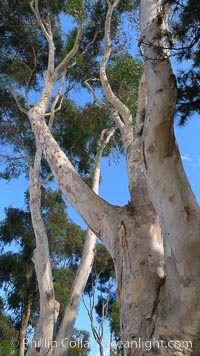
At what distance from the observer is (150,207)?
115 inches

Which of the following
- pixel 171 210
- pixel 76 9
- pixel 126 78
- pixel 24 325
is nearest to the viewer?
pixel 171 210

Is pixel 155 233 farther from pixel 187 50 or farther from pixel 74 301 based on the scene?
pixel 74 301

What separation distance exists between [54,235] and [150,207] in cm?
981

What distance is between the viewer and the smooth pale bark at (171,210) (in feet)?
6.89

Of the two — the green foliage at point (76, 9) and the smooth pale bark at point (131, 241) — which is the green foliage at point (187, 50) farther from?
the green foliage at point (76, 9)

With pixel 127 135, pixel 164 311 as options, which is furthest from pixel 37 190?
pixel 164 311

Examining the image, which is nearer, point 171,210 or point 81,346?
point 171,210

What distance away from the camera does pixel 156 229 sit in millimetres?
2795

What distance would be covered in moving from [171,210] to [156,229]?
55 centimetres

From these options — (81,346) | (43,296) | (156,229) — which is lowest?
(156,229)

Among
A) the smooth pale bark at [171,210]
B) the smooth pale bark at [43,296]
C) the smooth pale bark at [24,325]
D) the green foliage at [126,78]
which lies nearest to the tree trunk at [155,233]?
the smooth pale bark at [171,210]

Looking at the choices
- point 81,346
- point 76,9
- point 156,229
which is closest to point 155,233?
point 156,229

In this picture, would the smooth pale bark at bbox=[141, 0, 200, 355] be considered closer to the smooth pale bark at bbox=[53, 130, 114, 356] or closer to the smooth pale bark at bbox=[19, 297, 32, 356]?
the smooth pale bark at bbox=[53, 130, 114, 356]

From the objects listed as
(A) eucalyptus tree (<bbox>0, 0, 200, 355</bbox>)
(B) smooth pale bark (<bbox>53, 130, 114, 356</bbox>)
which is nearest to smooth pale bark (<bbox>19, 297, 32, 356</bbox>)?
(B) smooth pale bark (<bbox>53, 130, 114, 356</bbox>)
